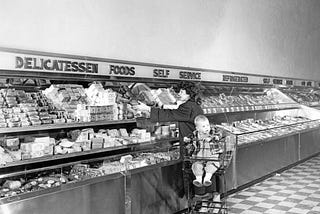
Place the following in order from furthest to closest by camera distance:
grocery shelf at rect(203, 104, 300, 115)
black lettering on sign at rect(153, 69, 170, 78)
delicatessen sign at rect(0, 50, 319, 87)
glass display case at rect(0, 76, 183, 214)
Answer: grocery shelf at rect(203, 104, 300, 115) < black lettering on sign at rect(153, 69, 170, 78) < delicatessen sign at rect(0, 50, 319, 87) < glass display case at rect(0, 76, 183, 214)

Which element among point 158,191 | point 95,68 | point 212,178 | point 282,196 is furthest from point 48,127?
point 282,196

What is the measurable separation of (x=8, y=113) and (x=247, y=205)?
11.2ft

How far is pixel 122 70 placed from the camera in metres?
5.03

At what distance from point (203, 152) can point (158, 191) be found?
2.36 feet

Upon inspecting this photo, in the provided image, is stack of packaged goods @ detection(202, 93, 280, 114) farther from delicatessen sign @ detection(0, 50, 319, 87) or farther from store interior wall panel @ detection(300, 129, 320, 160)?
store interior wall panel @ detection(300, 129, 320, 160)

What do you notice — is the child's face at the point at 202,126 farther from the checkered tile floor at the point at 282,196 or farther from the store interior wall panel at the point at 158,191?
the checkered tile floor at the point at 282,196

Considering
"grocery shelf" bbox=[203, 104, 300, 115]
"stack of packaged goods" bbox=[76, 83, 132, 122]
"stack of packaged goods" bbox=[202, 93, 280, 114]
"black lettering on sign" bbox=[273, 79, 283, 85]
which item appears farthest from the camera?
"black lettering on sign" bbox=[273, 79, 283, 85]

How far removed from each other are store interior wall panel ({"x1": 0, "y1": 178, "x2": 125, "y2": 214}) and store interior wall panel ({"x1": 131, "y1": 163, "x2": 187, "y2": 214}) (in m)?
0.25

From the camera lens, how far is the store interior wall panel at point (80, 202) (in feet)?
9.86

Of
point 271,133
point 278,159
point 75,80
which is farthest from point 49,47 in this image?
point 278,159

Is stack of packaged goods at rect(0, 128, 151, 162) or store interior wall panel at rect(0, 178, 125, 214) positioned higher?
stack of packaged goods at rect(0, 128, 151, 162)

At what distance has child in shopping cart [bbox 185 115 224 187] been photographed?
4.16m

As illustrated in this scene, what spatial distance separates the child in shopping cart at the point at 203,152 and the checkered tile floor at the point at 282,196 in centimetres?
112

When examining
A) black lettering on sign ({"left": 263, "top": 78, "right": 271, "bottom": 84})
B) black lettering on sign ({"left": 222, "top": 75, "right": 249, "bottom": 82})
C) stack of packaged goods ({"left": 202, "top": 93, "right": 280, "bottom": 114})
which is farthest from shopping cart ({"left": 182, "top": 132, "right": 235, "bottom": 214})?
black lettering on sign ({"left": 263, "top": 78, "right": 271, "bottom": 84})
